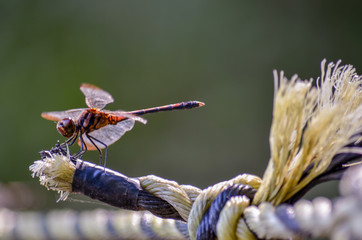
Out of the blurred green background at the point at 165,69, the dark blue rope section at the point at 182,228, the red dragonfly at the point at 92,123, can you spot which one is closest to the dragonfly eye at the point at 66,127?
the red dragonfly at the point at 92,123

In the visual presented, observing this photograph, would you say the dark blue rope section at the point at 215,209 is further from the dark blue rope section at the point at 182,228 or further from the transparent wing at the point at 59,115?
the transparent wing at the point at 59,115

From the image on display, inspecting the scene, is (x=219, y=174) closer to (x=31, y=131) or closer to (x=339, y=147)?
(x=31, y=131)

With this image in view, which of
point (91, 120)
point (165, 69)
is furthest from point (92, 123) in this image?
point (165, 69)

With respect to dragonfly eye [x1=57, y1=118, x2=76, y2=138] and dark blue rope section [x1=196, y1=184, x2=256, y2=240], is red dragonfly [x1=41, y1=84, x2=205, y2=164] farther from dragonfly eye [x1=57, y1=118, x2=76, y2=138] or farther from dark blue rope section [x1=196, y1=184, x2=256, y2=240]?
dark blue rope section [x1=196, y1=184, x2=256, y2=240]

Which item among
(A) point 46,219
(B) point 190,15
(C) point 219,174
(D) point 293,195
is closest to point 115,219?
(A) point 46,219

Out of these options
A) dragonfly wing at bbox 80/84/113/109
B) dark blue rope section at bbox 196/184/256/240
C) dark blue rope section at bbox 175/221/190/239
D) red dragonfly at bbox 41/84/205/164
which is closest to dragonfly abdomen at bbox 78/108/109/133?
red dragonfly at bbox 41/84/205/164

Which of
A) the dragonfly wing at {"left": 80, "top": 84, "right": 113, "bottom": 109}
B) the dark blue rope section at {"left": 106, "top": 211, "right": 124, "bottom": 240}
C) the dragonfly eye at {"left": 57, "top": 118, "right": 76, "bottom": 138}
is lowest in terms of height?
the dark blue rope section at {"left": 106, "top": 211, "right": 124, "bottom": 240}
